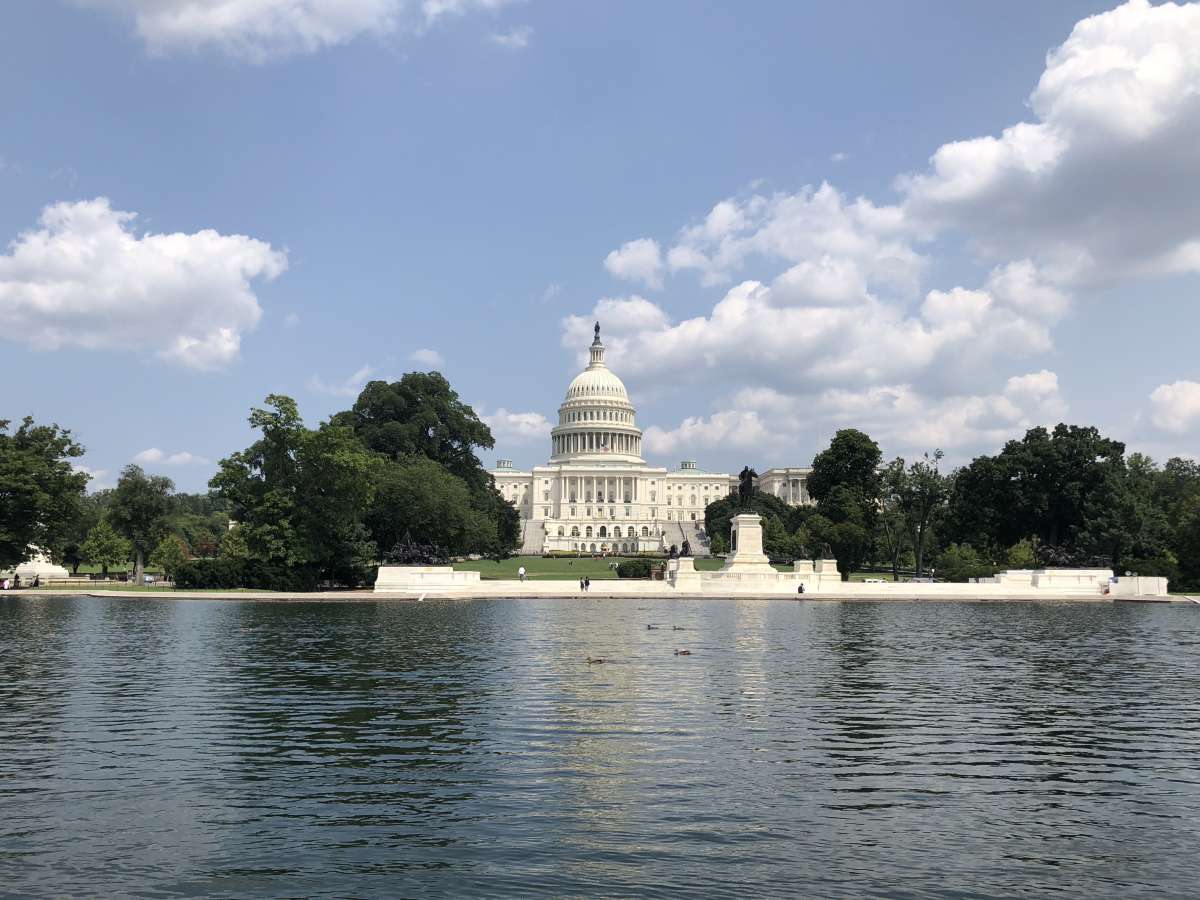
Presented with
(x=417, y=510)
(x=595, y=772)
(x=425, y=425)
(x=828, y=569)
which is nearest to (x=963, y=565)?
(x=828, y=569)

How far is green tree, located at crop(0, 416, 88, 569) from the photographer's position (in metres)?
61.8

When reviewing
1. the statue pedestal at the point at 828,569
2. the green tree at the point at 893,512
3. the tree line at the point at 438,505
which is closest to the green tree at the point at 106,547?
the tree line at the point at 438,505

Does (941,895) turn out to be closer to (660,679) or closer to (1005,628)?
(660,679)

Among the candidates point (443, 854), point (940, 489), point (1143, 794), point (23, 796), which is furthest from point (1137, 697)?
point (940, 489)

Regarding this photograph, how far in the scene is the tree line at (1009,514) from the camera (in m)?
75.2

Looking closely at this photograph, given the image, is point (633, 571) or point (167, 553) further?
point (167, 553)

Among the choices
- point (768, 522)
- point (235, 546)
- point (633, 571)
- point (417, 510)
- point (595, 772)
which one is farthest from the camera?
point (768, 522)

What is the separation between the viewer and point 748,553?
66812mm

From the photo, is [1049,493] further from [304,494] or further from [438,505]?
[304,494]

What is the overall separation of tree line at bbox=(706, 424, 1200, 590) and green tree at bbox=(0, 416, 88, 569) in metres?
49.7

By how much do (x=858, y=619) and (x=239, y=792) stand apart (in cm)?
3375

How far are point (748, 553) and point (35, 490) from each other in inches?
1617

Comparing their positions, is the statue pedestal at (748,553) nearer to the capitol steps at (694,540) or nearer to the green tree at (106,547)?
the green tree at (106,547)

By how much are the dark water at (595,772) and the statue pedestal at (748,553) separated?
3479cm
